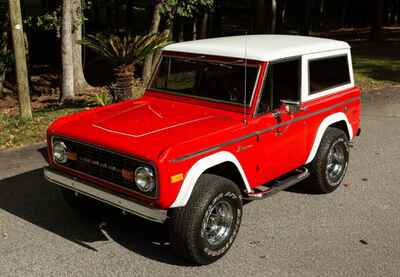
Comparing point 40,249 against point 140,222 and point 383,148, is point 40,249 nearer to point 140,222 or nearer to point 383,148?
point 140,222

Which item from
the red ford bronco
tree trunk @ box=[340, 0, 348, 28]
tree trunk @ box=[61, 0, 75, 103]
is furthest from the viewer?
tree trunk @ box=[340, 0, 348, 28]

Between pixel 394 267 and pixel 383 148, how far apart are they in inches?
165

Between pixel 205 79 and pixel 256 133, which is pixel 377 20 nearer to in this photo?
pixel 205 79

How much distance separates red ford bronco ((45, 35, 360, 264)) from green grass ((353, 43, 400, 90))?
8.73 metres

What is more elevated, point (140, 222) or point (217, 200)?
point (217, 200)

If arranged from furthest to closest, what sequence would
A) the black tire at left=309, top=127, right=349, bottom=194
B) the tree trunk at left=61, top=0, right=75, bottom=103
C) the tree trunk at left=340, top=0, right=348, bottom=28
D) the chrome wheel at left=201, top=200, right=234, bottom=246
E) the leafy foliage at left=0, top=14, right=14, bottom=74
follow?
the tree trunk at left=340, top=0, right=348, bottom=28, the leafy foliage at left=0, top=14, right=14, bottom=74, the tree trunk at left=61, top=0, right=75, bottom=103, the black tire at left=309, top=127, right=349, bottom=194, the chrome wheel at left=201, top=200, right=234, bottom=246

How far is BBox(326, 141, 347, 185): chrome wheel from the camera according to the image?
6867 millimetres

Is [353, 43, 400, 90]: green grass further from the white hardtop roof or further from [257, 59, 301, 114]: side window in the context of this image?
[257, 59, 301, 114]: side window

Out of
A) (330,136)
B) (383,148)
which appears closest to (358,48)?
(383,148)

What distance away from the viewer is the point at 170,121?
5.51 m

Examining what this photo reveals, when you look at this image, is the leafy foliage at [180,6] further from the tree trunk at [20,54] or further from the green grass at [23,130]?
the tree trunk at [20,54]

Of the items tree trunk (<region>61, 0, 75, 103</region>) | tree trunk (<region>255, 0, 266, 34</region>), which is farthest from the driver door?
tree trunk (<region>255, 0, 266, 34</region>)

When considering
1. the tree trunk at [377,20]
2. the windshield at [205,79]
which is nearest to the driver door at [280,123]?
the windshield at [205,79]

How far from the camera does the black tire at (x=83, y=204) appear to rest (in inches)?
235
